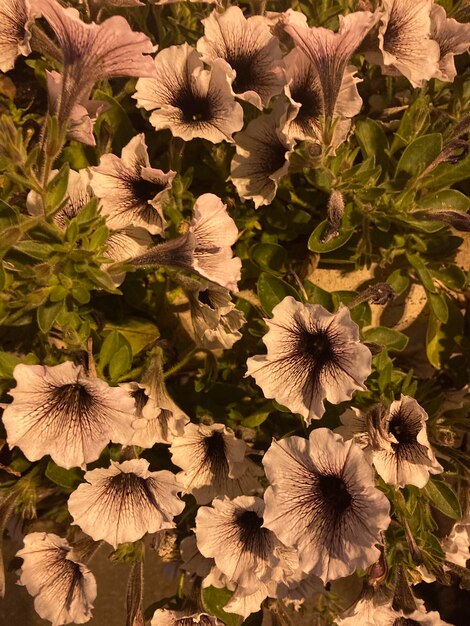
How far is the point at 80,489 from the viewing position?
134 cm

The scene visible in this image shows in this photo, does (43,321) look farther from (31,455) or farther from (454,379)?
(454,379)

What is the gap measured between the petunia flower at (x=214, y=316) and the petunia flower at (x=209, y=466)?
0.23m

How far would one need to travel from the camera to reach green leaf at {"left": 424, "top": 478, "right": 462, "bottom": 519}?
1481 mm

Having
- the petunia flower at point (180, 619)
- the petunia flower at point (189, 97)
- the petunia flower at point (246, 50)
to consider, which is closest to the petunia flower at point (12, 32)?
the petunia flower at point (189, 97)

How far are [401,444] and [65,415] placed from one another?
29.8 inches

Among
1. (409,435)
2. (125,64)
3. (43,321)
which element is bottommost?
(409,435)

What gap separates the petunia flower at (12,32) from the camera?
1.33m

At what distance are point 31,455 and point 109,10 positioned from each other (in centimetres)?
120

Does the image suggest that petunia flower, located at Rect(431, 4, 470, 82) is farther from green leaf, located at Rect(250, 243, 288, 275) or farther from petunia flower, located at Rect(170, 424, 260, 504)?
petunia flower, located at Rect(170, 424, 260, 504)

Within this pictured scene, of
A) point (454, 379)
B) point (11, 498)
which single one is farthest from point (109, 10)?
point (454, 379)

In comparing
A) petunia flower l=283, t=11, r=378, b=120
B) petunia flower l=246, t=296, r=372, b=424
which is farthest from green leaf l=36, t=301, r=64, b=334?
petunia flower l=283, t=11, r=378, b=120

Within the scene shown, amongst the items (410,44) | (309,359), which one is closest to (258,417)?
(309,359)

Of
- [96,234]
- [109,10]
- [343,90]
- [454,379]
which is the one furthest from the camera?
[454,379]

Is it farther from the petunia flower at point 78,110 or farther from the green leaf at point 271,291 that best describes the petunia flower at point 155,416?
the petunia flower at point 78,110
